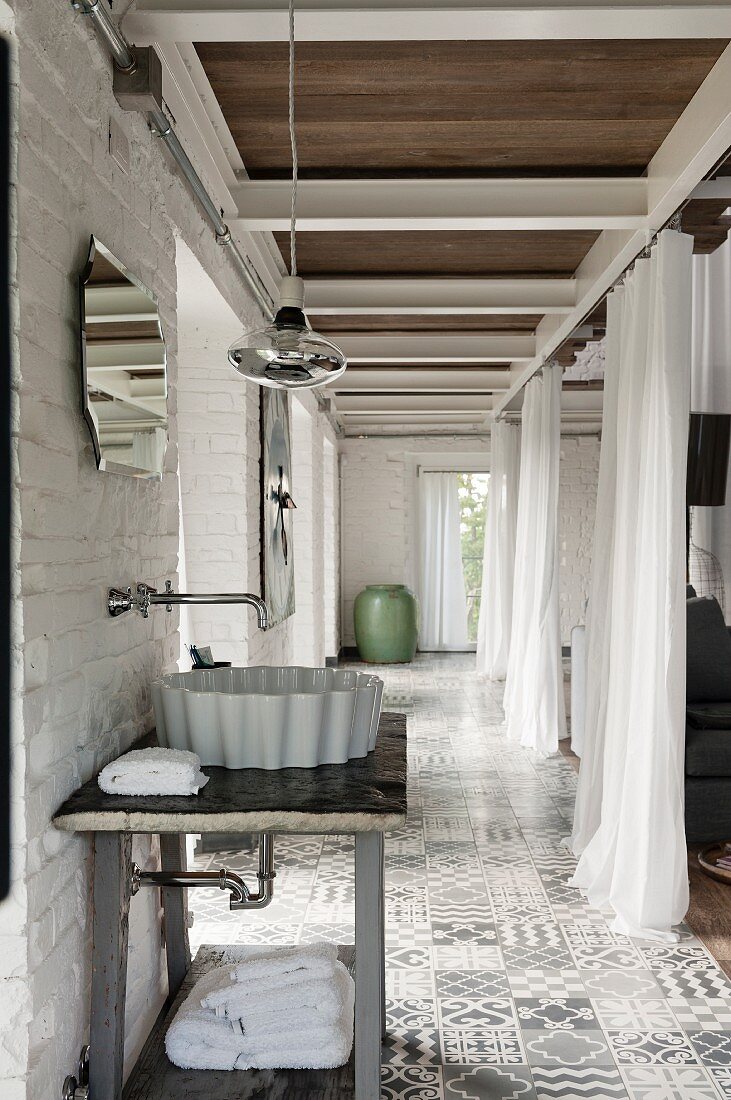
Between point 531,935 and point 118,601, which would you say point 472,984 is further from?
point 118,601

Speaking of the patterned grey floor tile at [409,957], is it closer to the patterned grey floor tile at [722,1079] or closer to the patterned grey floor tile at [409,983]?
the patterned grey floor tile at [409,983]

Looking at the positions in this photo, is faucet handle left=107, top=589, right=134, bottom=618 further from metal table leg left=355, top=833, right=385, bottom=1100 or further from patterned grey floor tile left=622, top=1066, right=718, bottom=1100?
patterned grey floor tile left=622, top=1066, right=718, bottom=1100

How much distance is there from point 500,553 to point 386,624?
1826 mm

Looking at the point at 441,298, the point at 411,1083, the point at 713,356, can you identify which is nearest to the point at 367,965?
the point at 411,1083

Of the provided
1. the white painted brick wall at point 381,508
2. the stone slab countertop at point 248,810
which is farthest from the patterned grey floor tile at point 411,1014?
the white painted brick wall at point 381,508

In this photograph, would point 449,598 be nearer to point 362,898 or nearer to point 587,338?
point 587,338

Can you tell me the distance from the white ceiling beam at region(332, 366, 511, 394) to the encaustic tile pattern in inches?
136

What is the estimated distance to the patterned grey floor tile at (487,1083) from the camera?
238cm

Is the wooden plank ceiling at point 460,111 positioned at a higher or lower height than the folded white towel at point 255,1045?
higher

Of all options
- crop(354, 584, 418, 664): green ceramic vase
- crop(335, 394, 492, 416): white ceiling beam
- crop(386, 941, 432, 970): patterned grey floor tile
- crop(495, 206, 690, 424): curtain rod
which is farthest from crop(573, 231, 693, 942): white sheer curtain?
crop(354, 584, 418, 664): green ceramic vase

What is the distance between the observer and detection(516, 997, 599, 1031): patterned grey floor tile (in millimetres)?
2729

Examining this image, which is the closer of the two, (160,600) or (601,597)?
(160,600)

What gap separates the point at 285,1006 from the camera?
224cm

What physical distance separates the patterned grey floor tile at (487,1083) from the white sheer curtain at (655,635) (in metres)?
1.05
